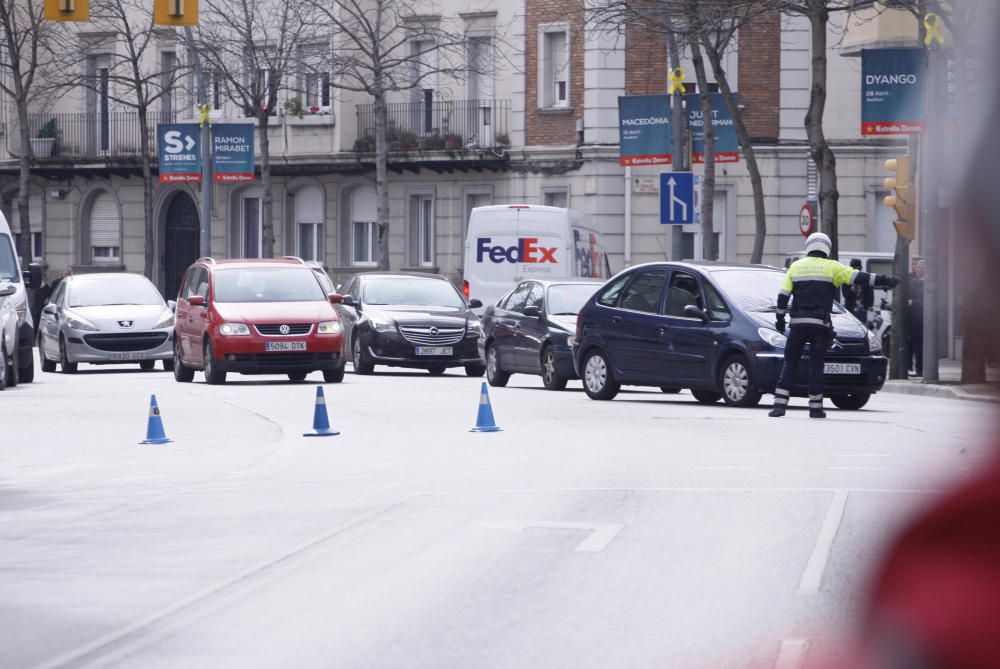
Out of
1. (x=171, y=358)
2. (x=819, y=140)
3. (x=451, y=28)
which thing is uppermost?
(x=451, y=28)

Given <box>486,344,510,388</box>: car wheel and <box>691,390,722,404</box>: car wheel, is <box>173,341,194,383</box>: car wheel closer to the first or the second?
<box>486,344,510,388</box>: car wheel

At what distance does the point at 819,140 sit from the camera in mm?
29016

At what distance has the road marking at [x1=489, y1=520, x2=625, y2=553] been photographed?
843 centimetres

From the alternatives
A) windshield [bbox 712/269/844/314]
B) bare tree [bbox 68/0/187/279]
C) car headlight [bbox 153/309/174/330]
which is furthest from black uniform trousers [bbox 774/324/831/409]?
bare tree [bbox 68/0/187/279]

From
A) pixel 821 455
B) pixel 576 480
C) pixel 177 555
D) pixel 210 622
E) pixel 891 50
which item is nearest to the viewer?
pixel 210 622

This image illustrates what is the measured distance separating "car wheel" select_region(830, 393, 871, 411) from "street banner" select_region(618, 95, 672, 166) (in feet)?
46.1

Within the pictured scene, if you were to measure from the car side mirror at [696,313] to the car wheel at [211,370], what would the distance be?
7.84 meters

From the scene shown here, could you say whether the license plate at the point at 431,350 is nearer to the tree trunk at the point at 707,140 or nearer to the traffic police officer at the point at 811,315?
the tree trunk at the point at 707,140

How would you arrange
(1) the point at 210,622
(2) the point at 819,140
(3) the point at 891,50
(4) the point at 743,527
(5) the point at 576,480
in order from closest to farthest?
(1) the point at 210,622 < (4) the point at 743,527 < (5) the point at 576,480 < (3) the point at 891,50 < (2) the point at 819,140

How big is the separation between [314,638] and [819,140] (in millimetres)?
24067

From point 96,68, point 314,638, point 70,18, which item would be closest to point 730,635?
point 314,638

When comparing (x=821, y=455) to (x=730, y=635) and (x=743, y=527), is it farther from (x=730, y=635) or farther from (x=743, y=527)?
(x=730, y=635)

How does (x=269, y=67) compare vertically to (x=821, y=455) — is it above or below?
above

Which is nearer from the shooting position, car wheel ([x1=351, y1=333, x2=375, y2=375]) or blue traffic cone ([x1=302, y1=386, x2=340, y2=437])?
blue traffic cone ([x1=302, y1=386, x2=340, y2=437])
